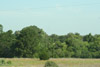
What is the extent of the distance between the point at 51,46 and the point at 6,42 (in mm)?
14358

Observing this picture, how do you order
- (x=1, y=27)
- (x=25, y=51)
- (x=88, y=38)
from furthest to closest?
(x=88, y=38) → (x=1, y=27) → (x=25, y=51)

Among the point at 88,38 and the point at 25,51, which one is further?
the point at 88,38

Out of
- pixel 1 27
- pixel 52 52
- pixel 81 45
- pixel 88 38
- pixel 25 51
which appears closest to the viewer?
pixel 25 51

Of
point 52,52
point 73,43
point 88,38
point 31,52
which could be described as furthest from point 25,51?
point 88,38

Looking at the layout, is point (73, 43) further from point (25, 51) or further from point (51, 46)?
point (25, 51)

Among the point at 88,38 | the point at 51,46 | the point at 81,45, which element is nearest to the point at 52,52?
the point at 51,46

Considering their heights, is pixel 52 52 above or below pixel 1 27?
below

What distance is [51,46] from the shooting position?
3531 inches

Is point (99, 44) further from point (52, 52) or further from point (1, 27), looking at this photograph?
point (1, 27)

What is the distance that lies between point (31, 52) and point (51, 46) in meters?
11.3

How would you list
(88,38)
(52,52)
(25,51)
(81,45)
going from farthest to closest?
(88,38), (81,45), (52,52), (25,51)

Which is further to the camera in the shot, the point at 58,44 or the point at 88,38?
the point at 88,38

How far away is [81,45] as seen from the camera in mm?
99625

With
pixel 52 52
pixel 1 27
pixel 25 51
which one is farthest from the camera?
pixel 1 27
